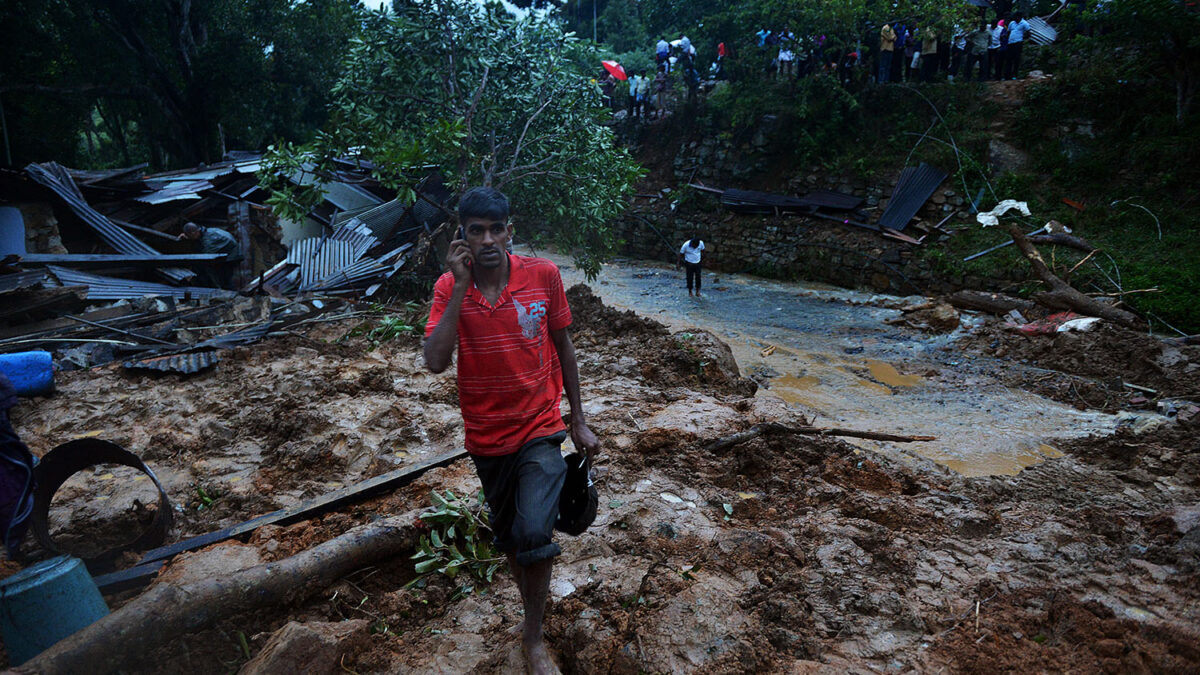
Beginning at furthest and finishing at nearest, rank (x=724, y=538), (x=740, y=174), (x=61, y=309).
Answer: (x=740, y=174) < (x=61, y=309) < (x=724, y=538)

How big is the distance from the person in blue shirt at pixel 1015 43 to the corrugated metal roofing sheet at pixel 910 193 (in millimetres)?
2951

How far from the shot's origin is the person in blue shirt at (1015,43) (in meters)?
14.3

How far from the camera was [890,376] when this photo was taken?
30.0 ft

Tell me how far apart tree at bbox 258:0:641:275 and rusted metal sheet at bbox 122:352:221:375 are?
2.19 metres

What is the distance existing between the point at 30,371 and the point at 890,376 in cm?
962

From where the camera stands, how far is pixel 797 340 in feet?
36.2

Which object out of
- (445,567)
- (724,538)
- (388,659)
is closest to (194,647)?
(388,659)

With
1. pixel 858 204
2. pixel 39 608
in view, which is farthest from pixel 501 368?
pixel 858 204

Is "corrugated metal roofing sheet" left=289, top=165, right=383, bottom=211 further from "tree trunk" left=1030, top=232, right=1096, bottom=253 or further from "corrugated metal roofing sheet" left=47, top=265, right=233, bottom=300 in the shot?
"tree trunk" left=1030, top=232, right=1096, bottom=253

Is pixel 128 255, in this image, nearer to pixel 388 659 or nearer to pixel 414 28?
pixel 414 28

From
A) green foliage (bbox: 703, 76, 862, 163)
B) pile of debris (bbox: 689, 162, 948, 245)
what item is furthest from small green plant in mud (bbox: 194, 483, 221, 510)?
green foliage (bbox: 703, 76, 862, 163)

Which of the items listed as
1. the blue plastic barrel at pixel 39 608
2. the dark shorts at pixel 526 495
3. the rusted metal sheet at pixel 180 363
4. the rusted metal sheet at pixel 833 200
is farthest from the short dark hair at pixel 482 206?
the rusted metal sheet at pixel 833 200

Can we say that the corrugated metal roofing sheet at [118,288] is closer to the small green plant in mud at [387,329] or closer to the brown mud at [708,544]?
the small green plant in mud at [387,329]

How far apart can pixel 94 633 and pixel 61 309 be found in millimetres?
7816
